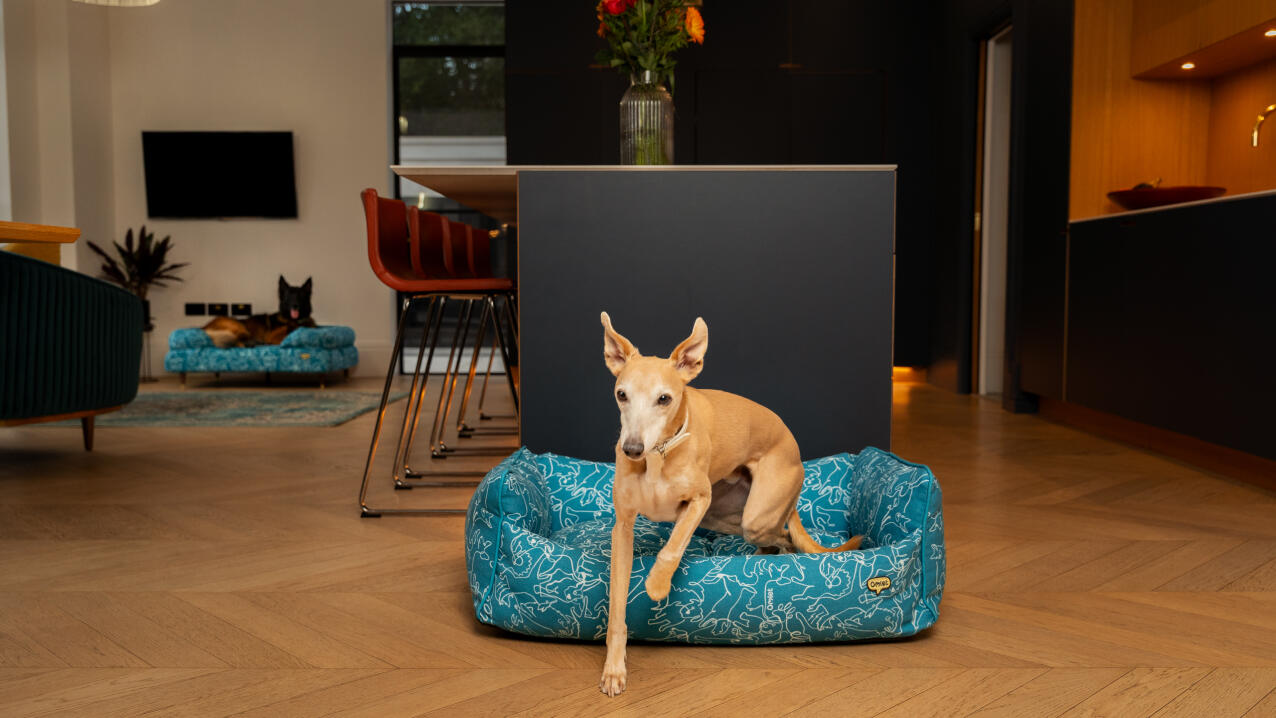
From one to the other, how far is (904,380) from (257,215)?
19.4 ft

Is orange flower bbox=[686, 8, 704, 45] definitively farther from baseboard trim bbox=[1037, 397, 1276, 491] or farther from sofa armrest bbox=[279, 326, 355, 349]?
sofa armrest bbox=[279, 326, 355, 349]

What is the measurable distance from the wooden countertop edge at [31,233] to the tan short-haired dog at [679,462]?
2.55 meters

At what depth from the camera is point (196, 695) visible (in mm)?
1562

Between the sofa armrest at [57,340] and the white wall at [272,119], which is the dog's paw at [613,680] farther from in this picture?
the white wall at [272,119]

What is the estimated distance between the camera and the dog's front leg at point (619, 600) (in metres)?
1.58

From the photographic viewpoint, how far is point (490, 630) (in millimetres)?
1881

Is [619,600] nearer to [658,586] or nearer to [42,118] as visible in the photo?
[658,586]

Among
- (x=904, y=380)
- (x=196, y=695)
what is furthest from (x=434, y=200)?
(x=196, y=695)

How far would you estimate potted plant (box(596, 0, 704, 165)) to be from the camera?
2.87 m

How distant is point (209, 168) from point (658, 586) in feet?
25.8

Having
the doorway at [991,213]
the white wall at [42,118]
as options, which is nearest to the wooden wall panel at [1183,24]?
the doorway at [991,213]

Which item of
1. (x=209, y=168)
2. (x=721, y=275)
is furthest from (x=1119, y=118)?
(x=209, y=168)

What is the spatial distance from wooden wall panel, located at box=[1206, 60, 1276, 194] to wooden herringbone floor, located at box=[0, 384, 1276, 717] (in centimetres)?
189

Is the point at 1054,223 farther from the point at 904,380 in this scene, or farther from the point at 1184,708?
the point at 1184,708
